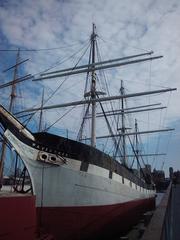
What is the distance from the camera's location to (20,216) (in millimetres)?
7516

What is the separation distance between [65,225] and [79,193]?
1.26m

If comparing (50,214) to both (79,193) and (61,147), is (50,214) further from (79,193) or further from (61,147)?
(61,147)

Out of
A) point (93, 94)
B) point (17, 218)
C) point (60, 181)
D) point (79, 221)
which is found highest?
point (93, 94)

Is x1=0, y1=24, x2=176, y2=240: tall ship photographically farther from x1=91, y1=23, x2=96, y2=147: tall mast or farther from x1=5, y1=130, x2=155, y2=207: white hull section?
x1=91, y1=23, x2=96, y2=147: tall mast

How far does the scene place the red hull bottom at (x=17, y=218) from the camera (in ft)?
23.0

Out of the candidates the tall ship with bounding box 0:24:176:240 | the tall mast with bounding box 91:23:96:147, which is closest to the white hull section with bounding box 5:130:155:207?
the tall ship with bounding box 0:24:176:240

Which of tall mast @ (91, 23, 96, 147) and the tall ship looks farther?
tall mast @ (91, 23, 96, 147)

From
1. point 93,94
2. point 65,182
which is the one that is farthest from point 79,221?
point 93,94

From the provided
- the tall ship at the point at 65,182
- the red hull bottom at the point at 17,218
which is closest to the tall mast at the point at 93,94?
the tall ship at the point at 65,182

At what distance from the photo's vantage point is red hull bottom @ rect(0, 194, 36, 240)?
23.0 feet

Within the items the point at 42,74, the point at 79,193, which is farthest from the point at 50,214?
the point at 42,74

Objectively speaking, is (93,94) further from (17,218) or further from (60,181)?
(17,218)

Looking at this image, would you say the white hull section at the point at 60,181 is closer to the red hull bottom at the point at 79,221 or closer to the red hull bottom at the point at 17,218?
the red hull bottom at the point at 79,221

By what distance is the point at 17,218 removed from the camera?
741 centimetres
